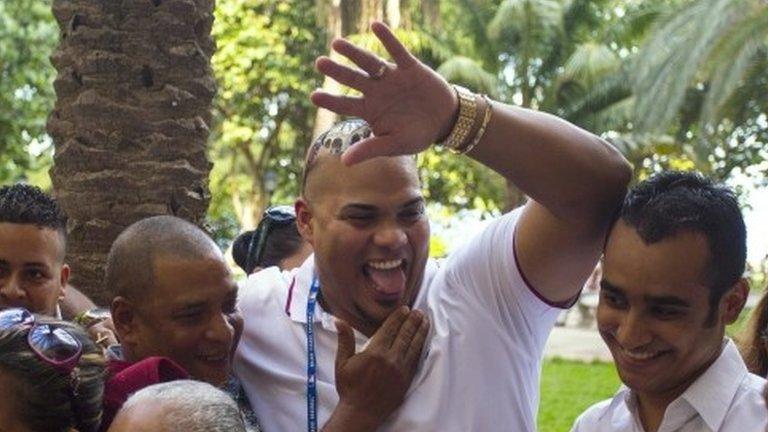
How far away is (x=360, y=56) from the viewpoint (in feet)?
8.32

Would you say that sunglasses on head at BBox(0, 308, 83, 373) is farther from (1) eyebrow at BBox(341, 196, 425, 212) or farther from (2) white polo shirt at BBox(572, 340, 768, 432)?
(2) white polo shirt at BBox(572, 340, 768, 432)

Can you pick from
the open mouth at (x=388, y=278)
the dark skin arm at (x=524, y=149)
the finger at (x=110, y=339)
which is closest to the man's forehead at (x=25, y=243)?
the finger at (x=110, y=339)

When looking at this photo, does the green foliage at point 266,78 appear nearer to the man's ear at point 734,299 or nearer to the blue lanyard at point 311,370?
the blue lanyard at point 311,370

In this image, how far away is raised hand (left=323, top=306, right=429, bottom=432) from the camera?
287 centimetres

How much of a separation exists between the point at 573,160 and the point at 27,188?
6.68 feet

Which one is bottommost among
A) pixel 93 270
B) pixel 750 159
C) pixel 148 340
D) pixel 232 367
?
pixel 750 159

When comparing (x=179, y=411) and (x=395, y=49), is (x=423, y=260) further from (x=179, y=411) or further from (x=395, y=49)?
(x=179, y=411)

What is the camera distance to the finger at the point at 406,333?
2.93 metres

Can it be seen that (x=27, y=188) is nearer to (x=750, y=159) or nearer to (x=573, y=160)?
(x=573, y=160)

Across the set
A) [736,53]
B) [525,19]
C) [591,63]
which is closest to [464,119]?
[736,53]

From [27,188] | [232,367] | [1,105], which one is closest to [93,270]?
[27,188]

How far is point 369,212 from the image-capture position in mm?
3082

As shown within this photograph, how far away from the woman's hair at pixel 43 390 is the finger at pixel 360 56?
89cm

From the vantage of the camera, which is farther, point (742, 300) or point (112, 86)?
point (112, 86)
